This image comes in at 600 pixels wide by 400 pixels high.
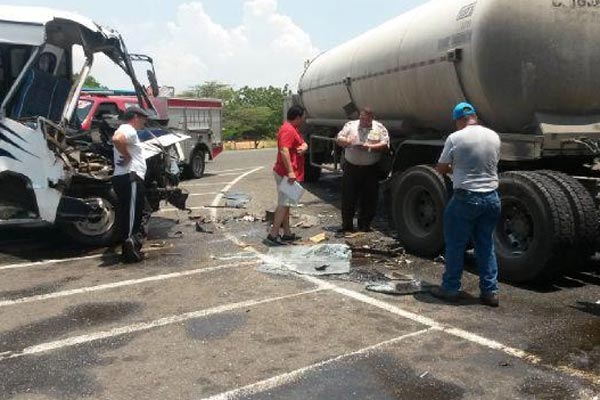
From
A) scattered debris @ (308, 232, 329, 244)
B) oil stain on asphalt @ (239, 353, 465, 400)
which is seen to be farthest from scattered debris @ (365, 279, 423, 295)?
scattered debris @ (308, 232, 329, 244)

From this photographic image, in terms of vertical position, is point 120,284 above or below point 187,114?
below

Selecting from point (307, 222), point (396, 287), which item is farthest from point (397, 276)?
point (307, 222)

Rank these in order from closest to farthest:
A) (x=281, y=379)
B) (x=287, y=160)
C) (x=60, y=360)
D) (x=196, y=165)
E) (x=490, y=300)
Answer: (x=281, y=379)
(x=60, y=360)
(x=490, y=300)
(x=287, y=160)
(x=196, y=165)

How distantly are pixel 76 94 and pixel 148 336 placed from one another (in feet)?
14.1

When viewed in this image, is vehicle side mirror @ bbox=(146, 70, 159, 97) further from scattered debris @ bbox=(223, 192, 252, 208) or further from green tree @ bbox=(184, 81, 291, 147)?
green tree @ bbox=(184, 81, 291, 147)

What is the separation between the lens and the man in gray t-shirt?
17.6 feet

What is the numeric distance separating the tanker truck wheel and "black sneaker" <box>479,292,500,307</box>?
5.32ft

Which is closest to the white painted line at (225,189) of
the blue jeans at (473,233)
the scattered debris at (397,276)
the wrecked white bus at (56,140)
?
the wrecked white bus at (56,140)

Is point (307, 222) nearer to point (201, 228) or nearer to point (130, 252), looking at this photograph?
point (201, 228)

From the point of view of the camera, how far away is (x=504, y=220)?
6184 millimetres

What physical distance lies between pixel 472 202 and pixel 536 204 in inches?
29.0

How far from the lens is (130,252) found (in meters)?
6.98

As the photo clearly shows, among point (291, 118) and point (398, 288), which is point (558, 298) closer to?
point (398, 288)

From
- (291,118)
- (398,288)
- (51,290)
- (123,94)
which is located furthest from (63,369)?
(123,94)
